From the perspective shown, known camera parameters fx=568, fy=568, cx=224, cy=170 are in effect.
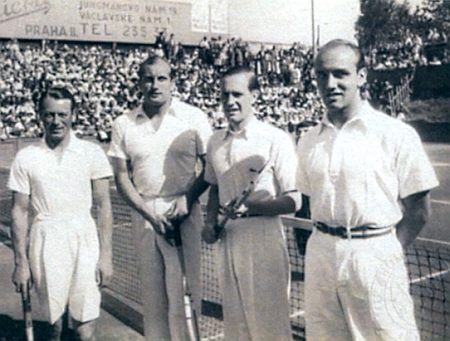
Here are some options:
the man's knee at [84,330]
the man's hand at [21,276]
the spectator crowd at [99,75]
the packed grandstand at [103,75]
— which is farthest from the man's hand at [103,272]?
the spectator crowd at [99,75]

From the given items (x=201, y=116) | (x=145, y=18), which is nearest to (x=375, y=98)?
(x=145, y=18)

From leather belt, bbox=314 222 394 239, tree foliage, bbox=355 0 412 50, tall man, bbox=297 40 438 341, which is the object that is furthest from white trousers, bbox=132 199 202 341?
tree foliage, bbox=355 0 412 50

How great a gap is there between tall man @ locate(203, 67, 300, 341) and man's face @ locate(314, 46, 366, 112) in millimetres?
387

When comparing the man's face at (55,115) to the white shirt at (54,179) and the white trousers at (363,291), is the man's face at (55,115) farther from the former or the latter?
the white trousers at (363,291)

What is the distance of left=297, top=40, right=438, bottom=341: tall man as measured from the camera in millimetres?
1679

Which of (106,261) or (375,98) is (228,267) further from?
(375,98)

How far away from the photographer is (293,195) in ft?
6.72

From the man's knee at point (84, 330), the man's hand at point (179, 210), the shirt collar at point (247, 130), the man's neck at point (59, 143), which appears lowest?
the man's knee at point (84, 330)

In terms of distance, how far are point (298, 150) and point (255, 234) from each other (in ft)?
1.24

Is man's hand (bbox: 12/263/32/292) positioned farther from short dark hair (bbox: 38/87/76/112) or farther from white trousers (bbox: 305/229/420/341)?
white trousers (bbox: 305/229/420/341)

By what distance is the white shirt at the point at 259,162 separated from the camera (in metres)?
2.08

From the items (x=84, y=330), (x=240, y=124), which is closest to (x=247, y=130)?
(x=240, y=124)

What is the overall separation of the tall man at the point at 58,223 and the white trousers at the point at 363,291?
90cm

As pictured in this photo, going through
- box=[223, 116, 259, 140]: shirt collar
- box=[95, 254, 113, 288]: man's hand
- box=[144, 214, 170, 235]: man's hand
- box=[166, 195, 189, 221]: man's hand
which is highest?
box=[223, 116, 259, 140]: shirt collar
